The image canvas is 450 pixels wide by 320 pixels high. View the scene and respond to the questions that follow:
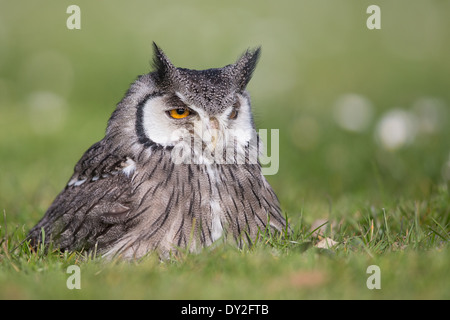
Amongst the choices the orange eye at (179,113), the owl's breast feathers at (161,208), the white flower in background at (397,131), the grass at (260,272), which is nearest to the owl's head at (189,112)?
the orange eye at (179,113)

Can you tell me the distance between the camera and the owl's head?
3.96 m

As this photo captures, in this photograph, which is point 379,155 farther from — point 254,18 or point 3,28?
point 3,28

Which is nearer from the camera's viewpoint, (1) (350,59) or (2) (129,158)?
(2) (129,158)

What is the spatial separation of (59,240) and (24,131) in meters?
5.11

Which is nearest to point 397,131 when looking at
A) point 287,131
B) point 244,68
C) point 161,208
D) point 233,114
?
point 287,131

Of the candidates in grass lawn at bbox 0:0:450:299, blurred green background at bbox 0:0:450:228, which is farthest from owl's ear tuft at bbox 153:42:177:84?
blurred green background at bbox 0:0:450:228

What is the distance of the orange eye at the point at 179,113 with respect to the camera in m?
3.98

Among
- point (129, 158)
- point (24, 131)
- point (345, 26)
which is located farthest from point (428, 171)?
point (345, 26)

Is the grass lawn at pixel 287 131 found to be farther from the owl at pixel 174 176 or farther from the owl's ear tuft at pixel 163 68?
the owl's ear tuft at pixel 163 68

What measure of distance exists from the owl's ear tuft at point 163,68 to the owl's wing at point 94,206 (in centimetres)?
57

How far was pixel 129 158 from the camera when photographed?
4.19 m

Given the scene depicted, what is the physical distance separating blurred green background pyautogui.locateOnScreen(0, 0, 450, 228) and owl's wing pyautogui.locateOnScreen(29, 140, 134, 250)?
1.02m

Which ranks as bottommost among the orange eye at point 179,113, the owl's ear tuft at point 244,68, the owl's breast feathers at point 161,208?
the owl's breast feathers at point 161,208

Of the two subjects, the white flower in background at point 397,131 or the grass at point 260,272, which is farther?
the white flower in background at point 397,131
